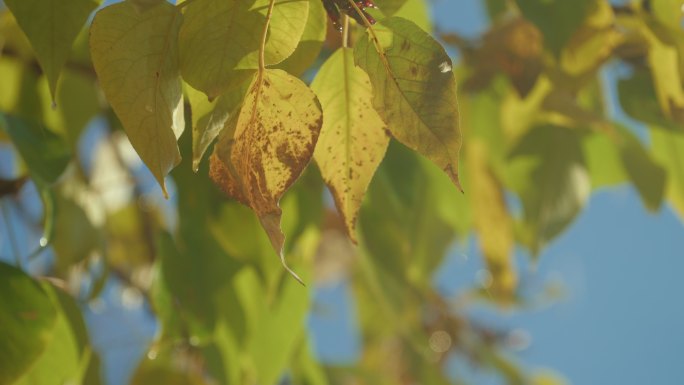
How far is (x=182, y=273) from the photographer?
54 centimetres

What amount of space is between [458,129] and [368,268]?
42 centimetres

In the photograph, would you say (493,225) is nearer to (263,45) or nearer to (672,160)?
(672,160)

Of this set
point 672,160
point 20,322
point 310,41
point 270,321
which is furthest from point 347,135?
point 672,160

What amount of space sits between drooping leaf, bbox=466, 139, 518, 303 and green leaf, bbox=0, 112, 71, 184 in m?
0.32

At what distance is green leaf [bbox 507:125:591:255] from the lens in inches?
24.9

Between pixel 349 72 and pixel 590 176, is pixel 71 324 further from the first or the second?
pixel 590 176

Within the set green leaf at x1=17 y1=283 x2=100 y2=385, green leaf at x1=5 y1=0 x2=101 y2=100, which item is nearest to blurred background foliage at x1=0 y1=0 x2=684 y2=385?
green leaf at x1=17 y1=283 x2=100 y2=385

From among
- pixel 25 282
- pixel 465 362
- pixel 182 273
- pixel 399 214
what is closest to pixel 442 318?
pixel 465 362

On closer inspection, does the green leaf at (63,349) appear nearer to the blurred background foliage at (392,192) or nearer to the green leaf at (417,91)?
the blurred background foliage at (392,192)

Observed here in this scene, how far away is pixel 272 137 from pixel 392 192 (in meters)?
0.26

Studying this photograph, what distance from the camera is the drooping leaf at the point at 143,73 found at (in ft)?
0.98

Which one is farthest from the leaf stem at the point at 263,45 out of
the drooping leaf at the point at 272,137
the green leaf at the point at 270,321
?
the green leaf at the point at 270,321

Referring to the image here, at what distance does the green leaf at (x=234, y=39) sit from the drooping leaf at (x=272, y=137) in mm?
11

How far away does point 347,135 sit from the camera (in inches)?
13.3
